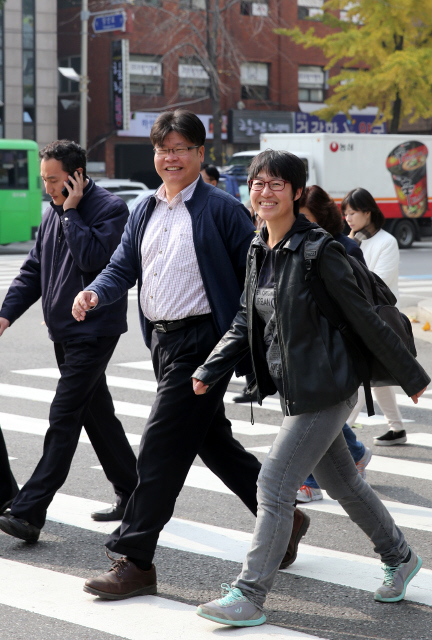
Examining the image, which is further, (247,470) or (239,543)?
(239,543)

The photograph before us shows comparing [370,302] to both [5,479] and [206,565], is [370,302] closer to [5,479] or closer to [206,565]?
[206,565]

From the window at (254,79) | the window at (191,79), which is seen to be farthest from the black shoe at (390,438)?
the window at (254,79)

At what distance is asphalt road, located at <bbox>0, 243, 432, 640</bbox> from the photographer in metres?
3.67

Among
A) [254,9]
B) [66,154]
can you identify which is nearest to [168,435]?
[66,154]

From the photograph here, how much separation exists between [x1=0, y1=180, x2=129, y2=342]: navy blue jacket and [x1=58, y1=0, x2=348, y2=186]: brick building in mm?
34301

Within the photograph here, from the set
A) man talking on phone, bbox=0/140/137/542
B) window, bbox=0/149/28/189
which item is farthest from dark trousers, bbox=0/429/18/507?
window, bbox=0/149/28/189

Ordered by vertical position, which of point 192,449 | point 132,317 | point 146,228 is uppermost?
point 146,228

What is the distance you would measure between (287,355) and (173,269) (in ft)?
2.41

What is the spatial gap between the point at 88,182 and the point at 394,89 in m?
25.8

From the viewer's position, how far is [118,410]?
7902 millimetres

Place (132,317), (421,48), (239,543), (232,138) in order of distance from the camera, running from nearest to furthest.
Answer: (239,543), (132,317), (421,48), (232,138)

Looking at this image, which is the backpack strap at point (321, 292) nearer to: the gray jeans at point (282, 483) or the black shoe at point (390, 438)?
the gray jeans at point (282, 483)

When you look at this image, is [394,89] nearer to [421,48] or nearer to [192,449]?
[421,48]

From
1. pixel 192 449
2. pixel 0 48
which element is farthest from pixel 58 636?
pixel 0 48
